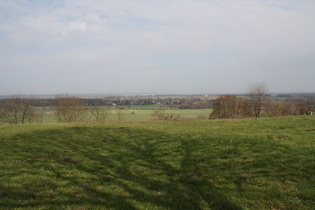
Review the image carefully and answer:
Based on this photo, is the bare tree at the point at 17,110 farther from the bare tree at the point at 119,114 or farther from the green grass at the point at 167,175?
the green grass at the point at 167,175

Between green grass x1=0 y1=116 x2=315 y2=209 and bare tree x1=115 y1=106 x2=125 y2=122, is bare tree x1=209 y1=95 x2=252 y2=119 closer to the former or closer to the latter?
bare tree x1=115 y1=106 x2=125 y2=122

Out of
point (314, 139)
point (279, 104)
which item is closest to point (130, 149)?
point (314, 139)

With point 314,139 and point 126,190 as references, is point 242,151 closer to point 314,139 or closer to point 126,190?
point 314,139

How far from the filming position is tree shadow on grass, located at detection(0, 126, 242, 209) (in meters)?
5.16

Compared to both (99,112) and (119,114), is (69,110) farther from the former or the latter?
(119,114)

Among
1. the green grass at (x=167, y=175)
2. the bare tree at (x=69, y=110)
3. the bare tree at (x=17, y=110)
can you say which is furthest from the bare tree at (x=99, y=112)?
the green grass at (x=167, y=175)

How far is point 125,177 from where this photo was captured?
698 cm

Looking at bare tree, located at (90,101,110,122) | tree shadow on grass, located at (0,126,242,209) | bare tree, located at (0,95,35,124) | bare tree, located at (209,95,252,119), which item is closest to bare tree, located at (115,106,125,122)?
bare tree, located at (90,101,110,122)

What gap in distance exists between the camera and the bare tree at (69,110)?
→ 40.4m

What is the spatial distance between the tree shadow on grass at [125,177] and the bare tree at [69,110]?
30795 millimetres

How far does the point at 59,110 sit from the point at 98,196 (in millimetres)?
39821

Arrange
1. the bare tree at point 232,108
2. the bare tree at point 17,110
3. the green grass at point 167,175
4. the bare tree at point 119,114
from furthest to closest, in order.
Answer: the bare tree at point 119,114 < the bare tree at point 232,108 < the bare tree at point 17,110 < the green grass at point 167,175

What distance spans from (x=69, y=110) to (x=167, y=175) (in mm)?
38646

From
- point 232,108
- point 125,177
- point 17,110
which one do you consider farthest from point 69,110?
point 125,177
